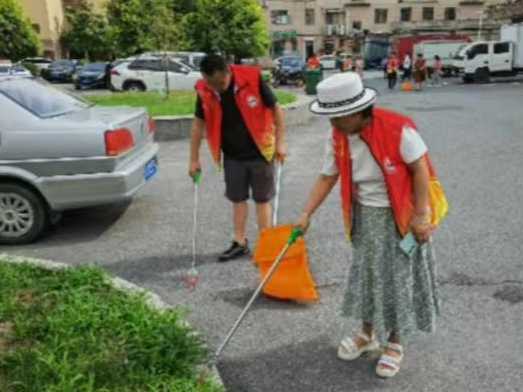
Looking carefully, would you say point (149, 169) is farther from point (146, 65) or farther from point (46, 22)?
point (46, 22)

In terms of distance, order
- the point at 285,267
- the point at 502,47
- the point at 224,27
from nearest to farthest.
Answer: the point at 285,267, the point at 502,47, the point at 224,27

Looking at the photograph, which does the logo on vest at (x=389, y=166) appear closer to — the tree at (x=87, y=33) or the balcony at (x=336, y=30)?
the tree at (x=87, y=33)

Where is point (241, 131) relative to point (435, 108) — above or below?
above

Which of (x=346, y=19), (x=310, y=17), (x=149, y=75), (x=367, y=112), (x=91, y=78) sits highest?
(x=310, y=17)

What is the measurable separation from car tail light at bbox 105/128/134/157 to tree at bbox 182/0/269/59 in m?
29.3

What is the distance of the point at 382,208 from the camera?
10.1ft

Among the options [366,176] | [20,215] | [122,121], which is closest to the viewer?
[366,176]

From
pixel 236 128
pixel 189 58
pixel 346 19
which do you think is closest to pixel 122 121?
pixel 236 128

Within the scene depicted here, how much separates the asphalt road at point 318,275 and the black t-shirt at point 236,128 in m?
0.90

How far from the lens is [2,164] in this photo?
538 centimetres

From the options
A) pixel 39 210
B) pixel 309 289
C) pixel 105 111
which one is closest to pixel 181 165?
pixel 105 111

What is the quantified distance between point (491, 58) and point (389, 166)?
29.3 metres

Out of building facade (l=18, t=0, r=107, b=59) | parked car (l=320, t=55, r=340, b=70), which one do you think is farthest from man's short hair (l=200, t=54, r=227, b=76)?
building facade (l=18, t=0, r=107, b=59)

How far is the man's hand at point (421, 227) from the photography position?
2.96 m
